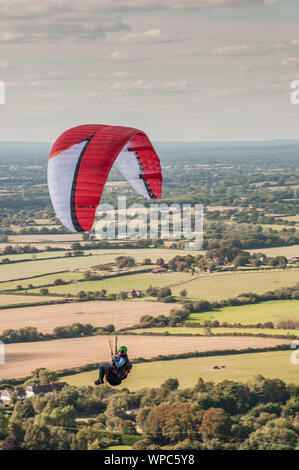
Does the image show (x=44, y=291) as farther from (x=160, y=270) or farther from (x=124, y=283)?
(x=160, y=270)

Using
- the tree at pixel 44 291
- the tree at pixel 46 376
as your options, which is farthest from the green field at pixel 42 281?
the tree at pixel 46 376

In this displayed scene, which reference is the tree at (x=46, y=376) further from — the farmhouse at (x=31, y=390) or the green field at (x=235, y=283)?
the green field at (x=235, y=283)

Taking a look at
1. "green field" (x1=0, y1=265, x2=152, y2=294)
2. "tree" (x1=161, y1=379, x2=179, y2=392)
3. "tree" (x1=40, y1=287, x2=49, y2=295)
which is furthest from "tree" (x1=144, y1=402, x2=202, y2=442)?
"green field" (x1=0, y1=265, x2=152, y2=294)

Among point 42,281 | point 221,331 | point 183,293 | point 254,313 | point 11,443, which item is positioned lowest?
point 11,443

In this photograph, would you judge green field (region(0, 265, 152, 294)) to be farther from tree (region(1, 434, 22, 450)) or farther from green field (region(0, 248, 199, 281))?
tree (region(1, 434, 22, 450))

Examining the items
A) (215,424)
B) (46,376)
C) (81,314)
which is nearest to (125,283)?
(81,314)

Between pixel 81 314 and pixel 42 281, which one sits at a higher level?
pixel 42 281
